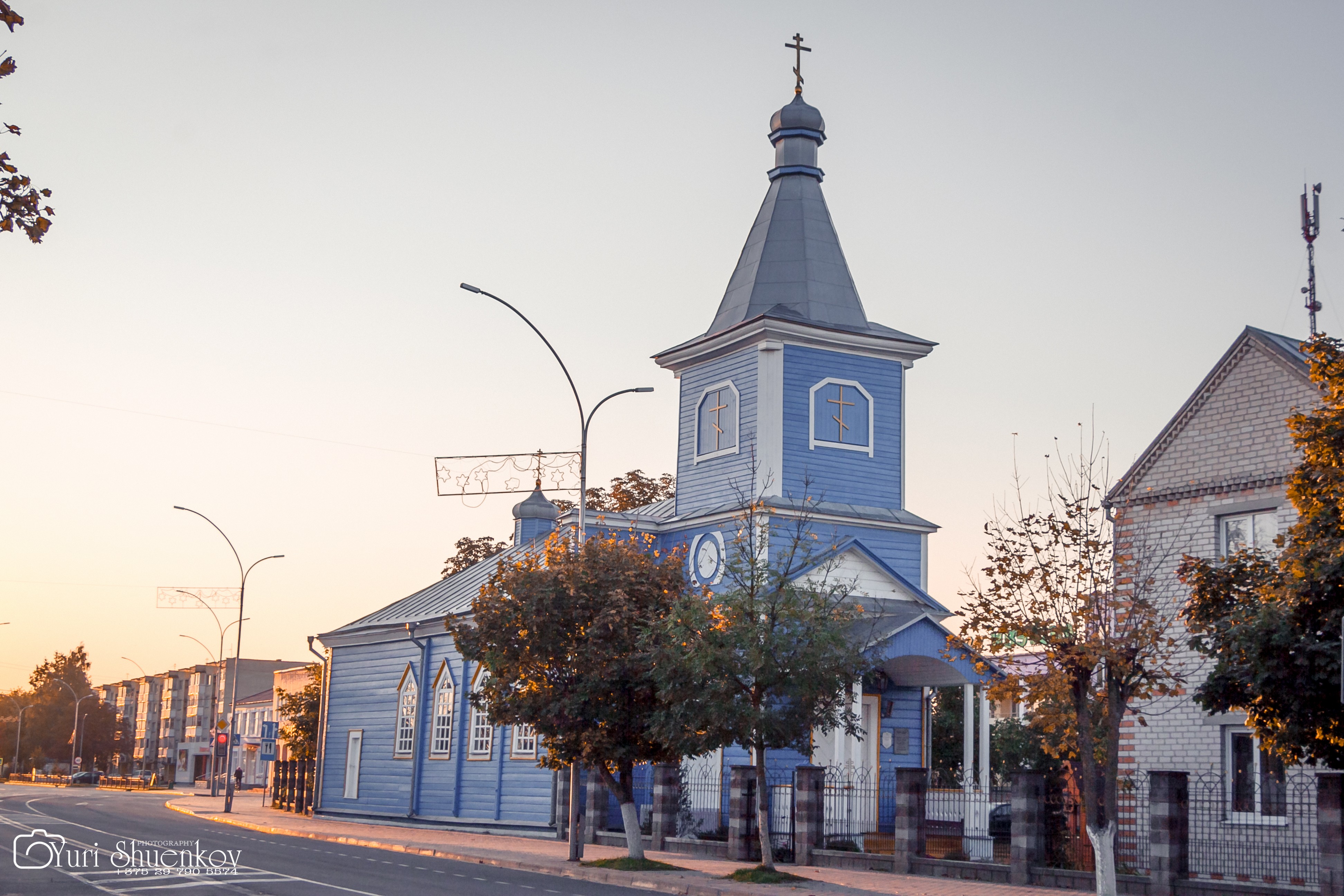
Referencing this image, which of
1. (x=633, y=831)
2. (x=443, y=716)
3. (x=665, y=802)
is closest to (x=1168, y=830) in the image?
(x=633, y=831)

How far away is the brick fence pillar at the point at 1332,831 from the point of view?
1669 centimetres

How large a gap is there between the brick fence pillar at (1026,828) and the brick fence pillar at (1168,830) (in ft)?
6.62

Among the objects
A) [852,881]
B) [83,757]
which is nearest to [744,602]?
[852,881]

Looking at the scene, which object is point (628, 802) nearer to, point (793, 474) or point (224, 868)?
point (224, 868)

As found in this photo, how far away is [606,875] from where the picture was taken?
22.9m

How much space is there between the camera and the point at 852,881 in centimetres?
2141

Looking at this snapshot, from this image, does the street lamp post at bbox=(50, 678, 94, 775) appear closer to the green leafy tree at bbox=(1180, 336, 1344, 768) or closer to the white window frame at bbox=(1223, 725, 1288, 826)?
the white window frame at bbox=(1223, 725, 1288, 826)

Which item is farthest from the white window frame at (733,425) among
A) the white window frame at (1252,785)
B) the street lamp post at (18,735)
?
the street lamp post at (18,735)

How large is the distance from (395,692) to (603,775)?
1845cm

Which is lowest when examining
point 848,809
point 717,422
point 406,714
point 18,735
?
point 18,735

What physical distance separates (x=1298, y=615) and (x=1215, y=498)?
913cm

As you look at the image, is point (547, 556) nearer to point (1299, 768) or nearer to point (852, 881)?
point (852, 881)

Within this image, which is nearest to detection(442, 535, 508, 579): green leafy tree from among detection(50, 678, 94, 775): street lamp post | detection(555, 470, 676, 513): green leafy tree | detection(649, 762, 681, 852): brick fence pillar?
detection(555, 470, 676, 513): green leafy tree

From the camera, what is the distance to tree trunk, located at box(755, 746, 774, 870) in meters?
21.7
